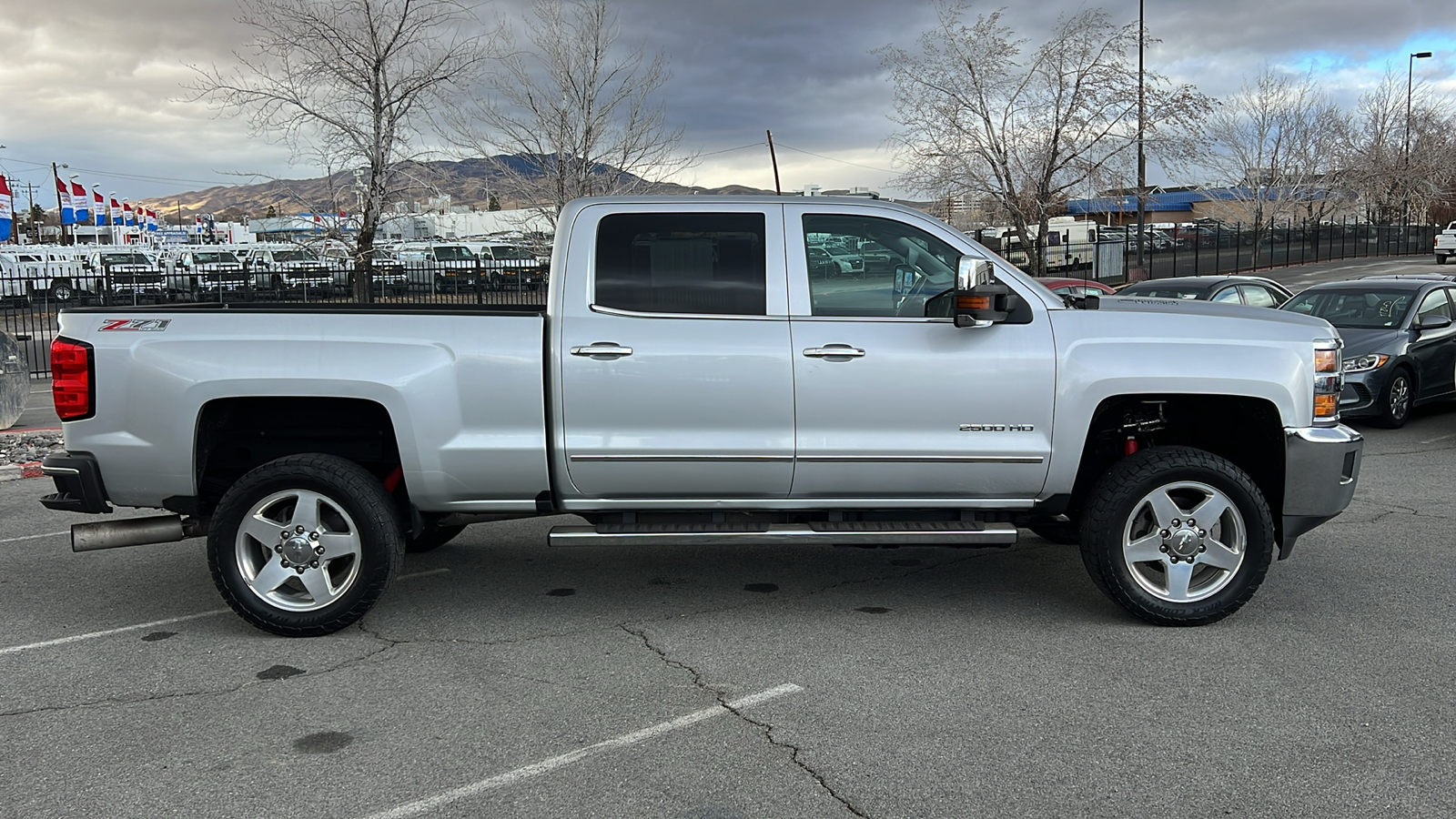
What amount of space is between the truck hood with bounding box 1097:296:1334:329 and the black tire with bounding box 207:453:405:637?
11.8 ft

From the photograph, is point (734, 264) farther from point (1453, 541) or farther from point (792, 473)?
point (1453, 541)

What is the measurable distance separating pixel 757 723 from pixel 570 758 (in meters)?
0.71

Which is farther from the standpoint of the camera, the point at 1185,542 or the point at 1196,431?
the point at 1196,431

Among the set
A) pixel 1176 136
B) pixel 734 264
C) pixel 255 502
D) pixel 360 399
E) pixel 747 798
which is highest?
pixel 1176 136

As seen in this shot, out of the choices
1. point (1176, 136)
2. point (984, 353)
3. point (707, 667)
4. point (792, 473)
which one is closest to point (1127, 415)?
point (984, 353)

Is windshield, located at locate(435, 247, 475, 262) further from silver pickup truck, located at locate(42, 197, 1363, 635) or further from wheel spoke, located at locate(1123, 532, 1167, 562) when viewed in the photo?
wheel spoke, located at locate(1123, 532, 1167, 562)

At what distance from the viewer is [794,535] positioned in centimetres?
514

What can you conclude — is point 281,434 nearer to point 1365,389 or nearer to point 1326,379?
point 1326,379

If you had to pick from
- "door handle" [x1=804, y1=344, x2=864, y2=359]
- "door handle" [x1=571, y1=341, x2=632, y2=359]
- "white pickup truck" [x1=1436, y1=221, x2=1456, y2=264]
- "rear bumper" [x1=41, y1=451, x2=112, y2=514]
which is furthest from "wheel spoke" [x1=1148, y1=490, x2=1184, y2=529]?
"white pickup truck" [x1=1436, y1=221, x2=1456, y2=264]

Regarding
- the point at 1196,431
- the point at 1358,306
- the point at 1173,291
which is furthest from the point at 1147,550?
the point at 1173,291

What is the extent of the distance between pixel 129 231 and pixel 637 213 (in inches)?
3441

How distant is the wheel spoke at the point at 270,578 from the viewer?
513cm

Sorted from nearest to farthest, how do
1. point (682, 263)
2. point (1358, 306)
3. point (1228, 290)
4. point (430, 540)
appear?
point (682, 263) → point (430, 540) → point (1358, 306) → point (1228, 290)

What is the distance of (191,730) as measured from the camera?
413 cm
